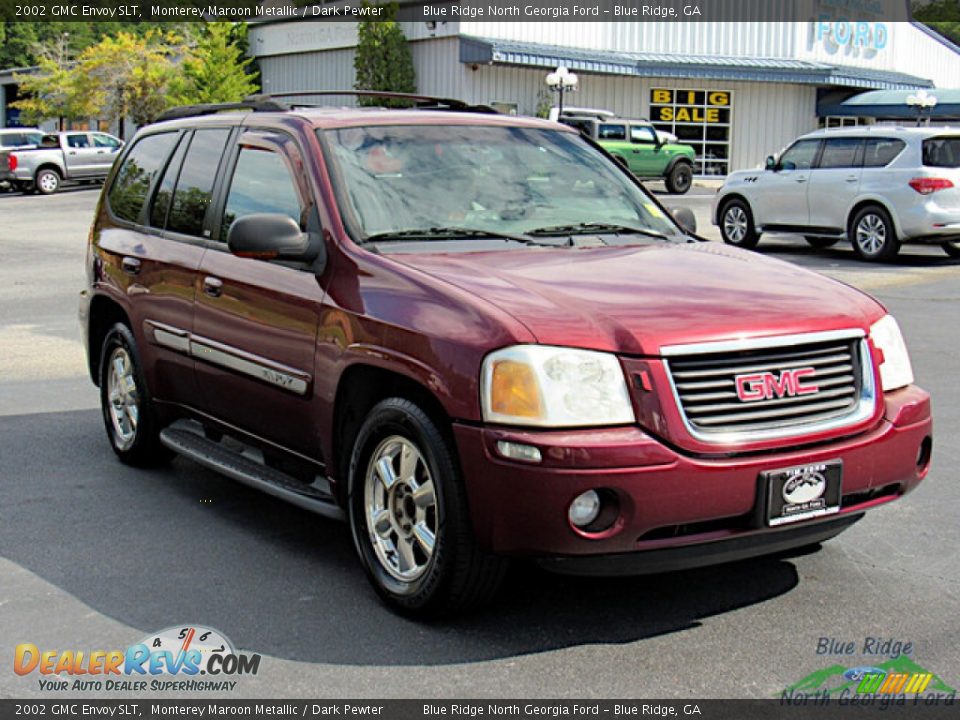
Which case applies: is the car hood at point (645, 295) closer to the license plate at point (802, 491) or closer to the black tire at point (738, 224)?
the license plate at point (802, 491)

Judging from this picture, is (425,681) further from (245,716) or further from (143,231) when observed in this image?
(143,231)

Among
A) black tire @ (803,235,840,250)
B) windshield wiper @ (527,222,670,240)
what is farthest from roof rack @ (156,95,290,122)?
black tire @ (803,235,840,250)

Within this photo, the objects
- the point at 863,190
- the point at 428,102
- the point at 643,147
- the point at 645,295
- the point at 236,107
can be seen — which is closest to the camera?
the point at 645,295

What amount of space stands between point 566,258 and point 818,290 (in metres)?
0.96

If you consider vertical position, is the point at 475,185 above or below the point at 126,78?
below

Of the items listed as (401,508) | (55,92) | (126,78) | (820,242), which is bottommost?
(820,242)

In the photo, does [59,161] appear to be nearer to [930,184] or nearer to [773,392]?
[930,184]

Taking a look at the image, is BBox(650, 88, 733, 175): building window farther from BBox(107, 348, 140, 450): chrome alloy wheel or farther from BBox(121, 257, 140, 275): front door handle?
BBox(121, 257, 140, 275): front door handle

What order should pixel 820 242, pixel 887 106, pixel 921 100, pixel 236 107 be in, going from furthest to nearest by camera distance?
pixel 887 106 → pixel 921 100 → pixel 820 242 → pixel 236 107

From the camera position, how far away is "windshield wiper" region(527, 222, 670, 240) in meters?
5.42

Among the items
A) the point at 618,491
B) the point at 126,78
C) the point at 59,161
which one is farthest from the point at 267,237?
the point at 126,78

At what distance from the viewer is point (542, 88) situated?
147 ft

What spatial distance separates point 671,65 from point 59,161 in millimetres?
20917

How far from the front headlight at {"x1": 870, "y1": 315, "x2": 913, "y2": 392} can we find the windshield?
3.92 ft
